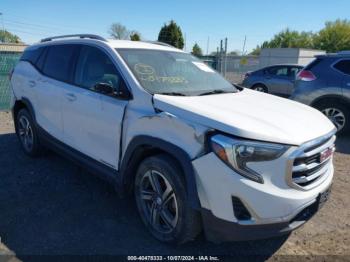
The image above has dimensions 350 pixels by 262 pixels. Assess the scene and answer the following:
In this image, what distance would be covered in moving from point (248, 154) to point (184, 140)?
525 millimetres

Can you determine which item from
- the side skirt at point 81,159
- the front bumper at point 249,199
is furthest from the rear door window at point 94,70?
the front bumper at point 249,199

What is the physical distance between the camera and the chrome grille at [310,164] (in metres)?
2.51

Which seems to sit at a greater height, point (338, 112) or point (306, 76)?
point (306, 76)

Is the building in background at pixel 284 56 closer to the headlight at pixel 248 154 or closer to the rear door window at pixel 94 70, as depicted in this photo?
the rear door window at pixel 94 70

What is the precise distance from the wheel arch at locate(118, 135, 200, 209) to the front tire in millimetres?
87

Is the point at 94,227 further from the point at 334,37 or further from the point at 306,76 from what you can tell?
the point at 334,37

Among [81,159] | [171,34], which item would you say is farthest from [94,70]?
[171,34]

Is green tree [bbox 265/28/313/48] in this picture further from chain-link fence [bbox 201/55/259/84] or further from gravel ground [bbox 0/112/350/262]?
gravel ground [bbox 0/112/350/262]

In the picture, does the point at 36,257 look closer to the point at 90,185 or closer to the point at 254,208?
the point at 90,185

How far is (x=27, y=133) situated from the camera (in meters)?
5.37

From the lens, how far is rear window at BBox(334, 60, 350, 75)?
7000 mm

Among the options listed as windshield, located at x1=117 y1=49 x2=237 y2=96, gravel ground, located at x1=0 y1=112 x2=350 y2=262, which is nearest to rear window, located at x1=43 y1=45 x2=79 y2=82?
windshield, located at x1=117 y1=49 x2=237 y2=96

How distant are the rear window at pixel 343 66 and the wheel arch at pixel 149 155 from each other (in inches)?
221

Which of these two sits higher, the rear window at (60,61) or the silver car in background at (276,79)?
the rear window at (60,61)
